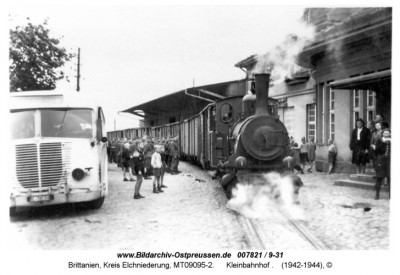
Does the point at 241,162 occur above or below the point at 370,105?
below

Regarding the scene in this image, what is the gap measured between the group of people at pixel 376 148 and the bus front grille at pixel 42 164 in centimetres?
548

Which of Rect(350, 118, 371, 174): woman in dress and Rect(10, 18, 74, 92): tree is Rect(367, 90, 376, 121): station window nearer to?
Rect(350, 118, 371, 174): woman in dress

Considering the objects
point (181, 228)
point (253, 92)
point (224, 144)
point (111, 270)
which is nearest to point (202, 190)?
point (224, 144)

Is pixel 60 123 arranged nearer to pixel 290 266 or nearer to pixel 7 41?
pixel 7 41

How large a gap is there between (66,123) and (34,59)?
125 inches

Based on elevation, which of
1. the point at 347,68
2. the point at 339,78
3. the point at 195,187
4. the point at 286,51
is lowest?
the point at 195,187

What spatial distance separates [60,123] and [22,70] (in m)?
2.72

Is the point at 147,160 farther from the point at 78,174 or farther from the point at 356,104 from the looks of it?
the point at 356,104

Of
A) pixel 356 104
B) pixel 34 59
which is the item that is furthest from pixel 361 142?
pixel 34 59

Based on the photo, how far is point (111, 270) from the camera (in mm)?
4590

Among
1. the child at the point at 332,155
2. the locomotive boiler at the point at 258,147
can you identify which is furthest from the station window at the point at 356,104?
the locomotive boiler at the point at 258,147

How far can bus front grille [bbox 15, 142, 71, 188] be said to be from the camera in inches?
236

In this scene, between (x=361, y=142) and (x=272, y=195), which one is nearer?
(x=272, y=195)

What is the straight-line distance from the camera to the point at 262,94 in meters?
7.27
